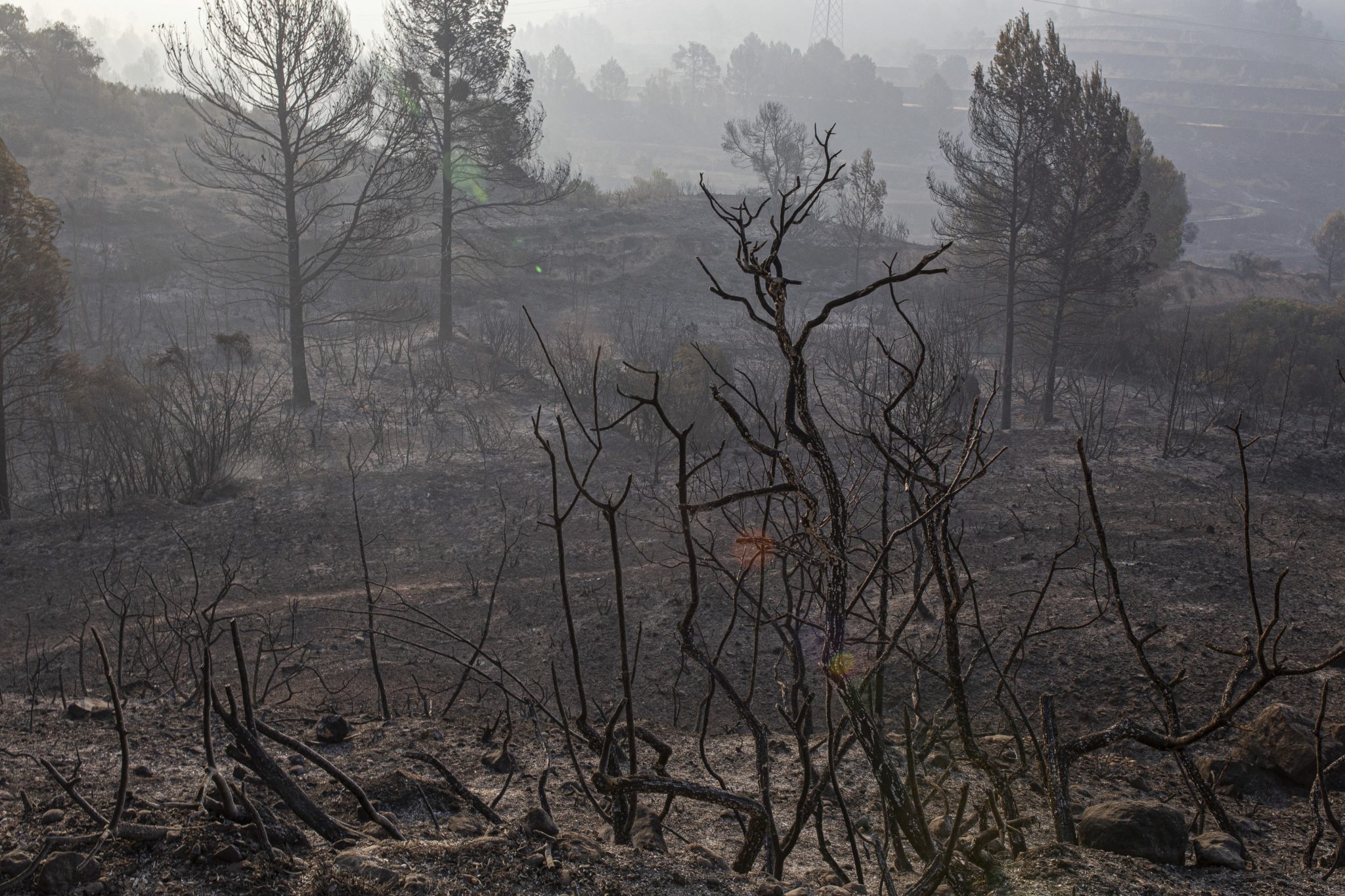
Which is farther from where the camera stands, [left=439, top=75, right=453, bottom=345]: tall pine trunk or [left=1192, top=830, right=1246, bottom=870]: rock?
[left=439, top=75, right=453, bottom=345]: tall pine trunk

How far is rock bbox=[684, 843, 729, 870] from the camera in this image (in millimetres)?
1972

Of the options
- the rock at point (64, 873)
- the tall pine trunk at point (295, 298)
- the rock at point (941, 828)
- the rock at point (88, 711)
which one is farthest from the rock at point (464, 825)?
the tall pine trunk at point (295, 298)

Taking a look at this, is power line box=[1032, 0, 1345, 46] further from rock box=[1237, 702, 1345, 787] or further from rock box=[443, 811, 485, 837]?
rock box=[443, 811, 485, 837]

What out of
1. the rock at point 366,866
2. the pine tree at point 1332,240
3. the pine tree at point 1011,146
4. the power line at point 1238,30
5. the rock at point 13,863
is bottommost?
the rock at point 366,866

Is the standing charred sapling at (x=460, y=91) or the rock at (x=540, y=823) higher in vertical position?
the standing charred sapling at (x=460, y=91)

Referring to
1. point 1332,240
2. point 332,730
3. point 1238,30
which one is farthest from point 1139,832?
point 1238,30

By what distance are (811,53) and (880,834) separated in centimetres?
11557

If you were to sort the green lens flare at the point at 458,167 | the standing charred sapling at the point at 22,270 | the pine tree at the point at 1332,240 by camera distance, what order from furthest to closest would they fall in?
the pine tree at the point at 1332,240
the green lens flare at the point at 458,167
the standing charred sapling at the point at 22,270

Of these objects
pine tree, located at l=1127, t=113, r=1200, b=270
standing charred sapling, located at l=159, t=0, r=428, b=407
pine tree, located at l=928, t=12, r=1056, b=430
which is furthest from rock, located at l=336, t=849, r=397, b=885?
pine tree, located at l=1127, t=113, r=1200, b=270

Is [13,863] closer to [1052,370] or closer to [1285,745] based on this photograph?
[1285,745]

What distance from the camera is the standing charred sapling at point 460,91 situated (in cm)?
1773

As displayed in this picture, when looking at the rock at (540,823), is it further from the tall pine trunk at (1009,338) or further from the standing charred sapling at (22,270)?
the tall pine trunk at (1009,338)

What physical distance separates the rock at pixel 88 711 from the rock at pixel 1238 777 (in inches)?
193

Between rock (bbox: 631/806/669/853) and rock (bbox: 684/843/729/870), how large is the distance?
71 mm
